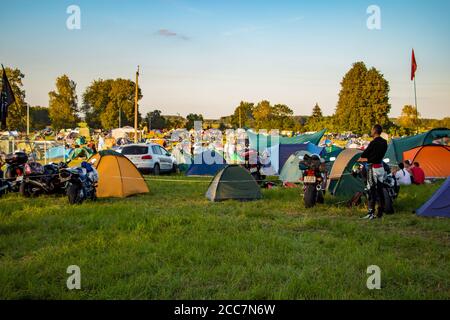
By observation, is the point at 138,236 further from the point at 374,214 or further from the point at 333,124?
the point at 333,124

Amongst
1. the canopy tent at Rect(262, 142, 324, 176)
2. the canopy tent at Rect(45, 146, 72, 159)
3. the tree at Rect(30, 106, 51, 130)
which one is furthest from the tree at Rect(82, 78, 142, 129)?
the canopy tent at Rect(262, 142, 324, 176)

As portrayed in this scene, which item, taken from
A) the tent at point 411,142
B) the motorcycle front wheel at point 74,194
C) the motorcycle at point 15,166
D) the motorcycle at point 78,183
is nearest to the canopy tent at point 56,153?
the motorcycle at point 15,166

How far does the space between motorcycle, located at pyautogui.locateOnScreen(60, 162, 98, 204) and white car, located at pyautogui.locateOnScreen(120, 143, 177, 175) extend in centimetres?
702

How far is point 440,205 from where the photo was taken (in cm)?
908

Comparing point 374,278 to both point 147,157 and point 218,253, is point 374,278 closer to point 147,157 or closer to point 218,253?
point 218,253

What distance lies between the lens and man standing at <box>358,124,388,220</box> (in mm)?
9297

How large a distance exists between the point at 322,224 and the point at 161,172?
12.9 meters

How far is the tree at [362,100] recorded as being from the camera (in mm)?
70375

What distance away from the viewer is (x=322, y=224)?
8289mm

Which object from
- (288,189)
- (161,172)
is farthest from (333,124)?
(288,189)

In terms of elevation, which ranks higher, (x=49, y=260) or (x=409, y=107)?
(x=409, y=107)

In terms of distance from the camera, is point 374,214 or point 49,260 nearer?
point 49,260

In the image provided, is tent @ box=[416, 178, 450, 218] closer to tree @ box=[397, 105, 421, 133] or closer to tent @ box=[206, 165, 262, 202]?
tent @ box=[206, 165, 262, 202]

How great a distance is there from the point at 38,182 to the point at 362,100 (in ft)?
220
